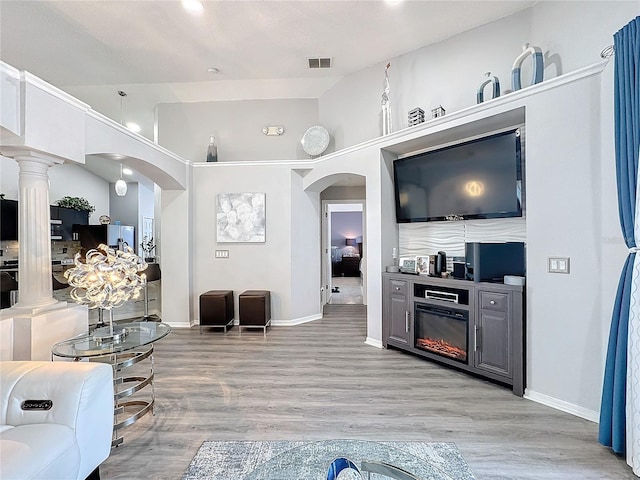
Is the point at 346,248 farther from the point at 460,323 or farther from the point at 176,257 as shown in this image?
the point at 460,323

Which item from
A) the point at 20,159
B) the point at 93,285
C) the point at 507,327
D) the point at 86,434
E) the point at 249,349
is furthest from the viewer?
the point at 249,349

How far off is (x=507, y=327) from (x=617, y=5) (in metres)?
2.83

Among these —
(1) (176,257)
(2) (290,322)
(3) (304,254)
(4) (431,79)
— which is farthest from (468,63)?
(1) (176,257)

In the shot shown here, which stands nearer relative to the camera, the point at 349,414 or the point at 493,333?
the point at 349,414

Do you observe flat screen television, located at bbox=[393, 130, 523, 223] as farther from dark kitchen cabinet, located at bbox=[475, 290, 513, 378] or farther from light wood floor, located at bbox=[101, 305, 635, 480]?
light wood floor, located at bbox=[101, 305, 635, 480]

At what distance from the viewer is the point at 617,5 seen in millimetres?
2564

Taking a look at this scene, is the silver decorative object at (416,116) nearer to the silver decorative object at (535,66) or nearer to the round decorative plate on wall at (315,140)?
the silver decorative object at (535,66)

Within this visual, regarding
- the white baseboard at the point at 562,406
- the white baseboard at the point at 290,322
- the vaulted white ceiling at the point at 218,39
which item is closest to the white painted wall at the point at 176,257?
the white baseboard at the point at 290,322

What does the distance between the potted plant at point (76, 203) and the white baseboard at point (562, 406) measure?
376 inches

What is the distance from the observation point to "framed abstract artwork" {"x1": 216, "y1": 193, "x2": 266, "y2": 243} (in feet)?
17.6

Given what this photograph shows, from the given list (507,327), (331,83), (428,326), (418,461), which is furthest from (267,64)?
(418,461)

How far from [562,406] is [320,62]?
15.9ft

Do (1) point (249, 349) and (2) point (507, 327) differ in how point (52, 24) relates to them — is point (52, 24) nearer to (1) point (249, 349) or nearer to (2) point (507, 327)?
(1) point (249, 349)

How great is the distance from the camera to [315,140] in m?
5.21
